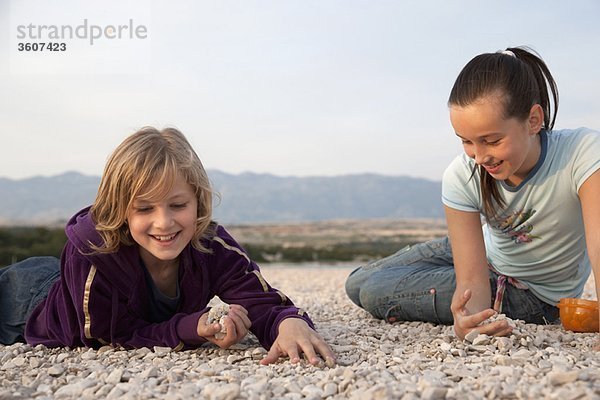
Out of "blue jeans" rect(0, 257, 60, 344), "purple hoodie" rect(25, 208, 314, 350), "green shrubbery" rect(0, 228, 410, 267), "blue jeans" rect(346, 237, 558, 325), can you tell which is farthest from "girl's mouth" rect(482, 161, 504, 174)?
"green shrubbery" rect(0, 228, 410, 267)

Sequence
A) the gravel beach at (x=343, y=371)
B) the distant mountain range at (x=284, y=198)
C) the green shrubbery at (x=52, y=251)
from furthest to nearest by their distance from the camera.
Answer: the distant mountain range at (x=284, y=198), the green shrubbery at (x=52, y=251), the gravel beach at (x=343, y=371)

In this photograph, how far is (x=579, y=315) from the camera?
3820mm

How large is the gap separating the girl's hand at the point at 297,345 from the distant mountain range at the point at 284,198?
75856mm

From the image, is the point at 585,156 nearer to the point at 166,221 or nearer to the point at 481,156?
the point at 481,156

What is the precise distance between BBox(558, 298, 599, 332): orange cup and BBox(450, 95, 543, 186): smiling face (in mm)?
1063

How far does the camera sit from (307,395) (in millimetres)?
2330

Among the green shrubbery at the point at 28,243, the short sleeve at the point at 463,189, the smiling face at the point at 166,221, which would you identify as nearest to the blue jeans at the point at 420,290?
the short sleeve at the point at 463,189

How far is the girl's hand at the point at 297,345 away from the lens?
2949 millimetres

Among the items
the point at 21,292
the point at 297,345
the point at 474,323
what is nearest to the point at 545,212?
the point at 474,323

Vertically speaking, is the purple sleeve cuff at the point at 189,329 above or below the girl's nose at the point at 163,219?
below

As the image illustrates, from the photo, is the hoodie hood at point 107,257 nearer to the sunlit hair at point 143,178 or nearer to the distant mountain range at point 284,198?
the sunlit hair at point 143,178

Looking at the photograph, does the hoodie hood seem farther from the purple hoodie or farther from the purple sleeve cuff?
the purple sleeve cuff

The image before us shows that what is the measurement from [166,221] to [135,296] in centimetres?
53

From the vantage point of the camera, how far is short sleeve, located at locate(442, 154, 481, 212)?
3.74m
